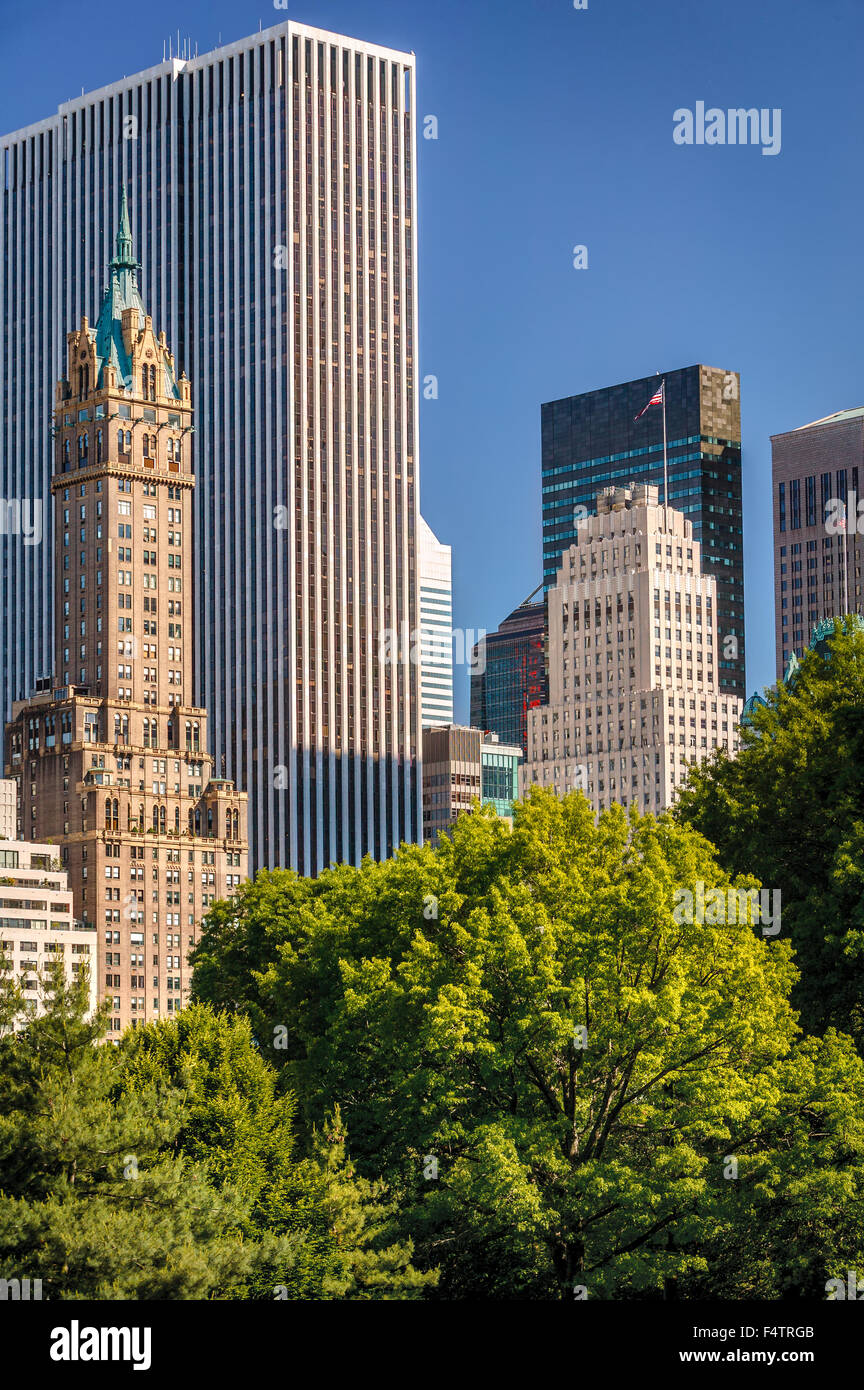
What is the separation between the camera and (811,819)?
254 feet

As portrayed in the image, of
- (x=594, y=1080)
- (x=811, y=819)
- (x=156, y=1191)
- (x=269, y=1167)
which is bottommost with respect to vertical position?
(x=269, y=1167)

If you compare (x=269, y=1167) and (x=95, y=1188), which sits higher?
(x=95, y=1188)

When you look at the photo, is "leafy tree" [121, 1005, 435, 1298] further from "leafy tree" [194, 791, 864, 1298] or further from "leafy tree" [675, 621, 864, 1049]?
"leafy tree" [675, 621, 864, 1049]

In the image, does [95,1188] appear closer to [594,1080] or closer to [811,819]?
[594,1080]

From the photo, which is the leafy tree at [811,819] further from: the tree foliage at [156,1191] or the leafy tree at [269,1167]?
the tree foliage at [156,1191]

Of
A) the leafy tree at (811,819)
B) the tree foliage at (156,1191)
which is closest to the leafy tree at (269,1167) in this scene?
the tree foliage at (156,1191)

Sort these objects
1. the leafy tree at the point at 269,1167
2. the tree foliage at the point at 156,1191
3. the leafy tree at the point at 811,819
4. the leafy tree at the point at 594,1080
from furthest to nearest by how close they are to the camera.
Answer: the leafy tree at the point at 811,819
the leafy tree at the point at 269,1167
the leafy tree at the point at 594,1080
the tree foliage at the point at 156,1191

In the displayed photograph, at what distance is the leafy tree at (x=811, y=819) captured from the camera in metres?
73.2

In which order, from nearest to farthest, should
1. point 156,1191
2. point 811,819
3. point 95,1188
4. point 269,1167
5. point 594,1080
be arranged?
point 156,1191 → point 95,1188 → point 594,1080 → point 269,1167 → point 811,819

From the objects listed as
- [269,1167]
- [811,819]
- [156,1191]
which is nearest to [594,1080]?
[269,1167]

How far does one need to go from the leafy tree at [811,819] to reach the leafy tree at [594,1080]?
2256 mm

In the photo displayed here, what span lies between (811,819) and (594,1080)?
44.6 ft
